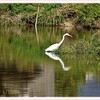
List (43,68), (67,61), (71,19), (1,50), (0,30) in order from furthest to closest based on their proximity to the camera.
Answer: (0,30) → (71,19) → (1,50) → (67,61) → (43,68)

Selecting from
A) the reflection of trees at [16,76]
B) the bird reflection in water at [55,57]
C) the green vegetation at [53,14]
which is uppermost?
the green vegetation at [53,14]

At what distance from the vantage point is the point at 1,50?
7.68m

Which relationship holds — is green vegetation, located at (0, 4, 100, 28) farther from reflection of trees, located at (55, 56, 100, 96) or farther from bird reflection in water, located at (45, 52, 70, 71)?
reflection of trees, located at (55, 56, 100, 96)

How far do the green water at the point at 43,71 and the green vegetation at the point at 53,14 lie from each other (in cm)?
19

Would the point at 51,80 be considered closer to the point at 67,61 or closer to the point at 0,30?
the point at 67,61

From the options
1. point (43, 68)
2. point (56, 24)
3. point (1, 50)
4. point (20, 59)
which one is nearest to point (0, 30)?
point (56, 24)

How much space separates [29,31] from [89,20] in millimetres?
A: 1020

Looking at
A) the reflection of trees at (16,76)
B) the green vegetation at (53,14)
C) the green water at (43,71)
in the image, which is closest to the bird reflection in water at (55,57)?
the green water at (43,71)

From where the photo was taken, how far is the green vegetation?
26.6ft

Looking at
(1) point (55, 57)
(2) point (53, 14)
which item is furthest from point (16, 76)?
(2) point (53, 14)

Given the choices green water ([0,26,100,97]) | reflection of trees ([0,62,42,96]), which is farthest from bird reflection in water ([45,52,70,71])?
reflection of trees ([0,62,42,96])

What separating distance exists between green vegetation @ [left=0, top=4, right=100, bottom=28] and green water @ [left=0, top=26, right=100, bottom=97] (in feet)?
0.63

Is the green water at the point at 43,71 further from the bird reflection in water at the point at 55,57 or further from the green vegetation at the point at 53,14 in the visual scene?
the green vegetation at the point at 53,14

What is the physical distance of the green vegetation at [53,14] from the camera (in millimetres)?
8102
